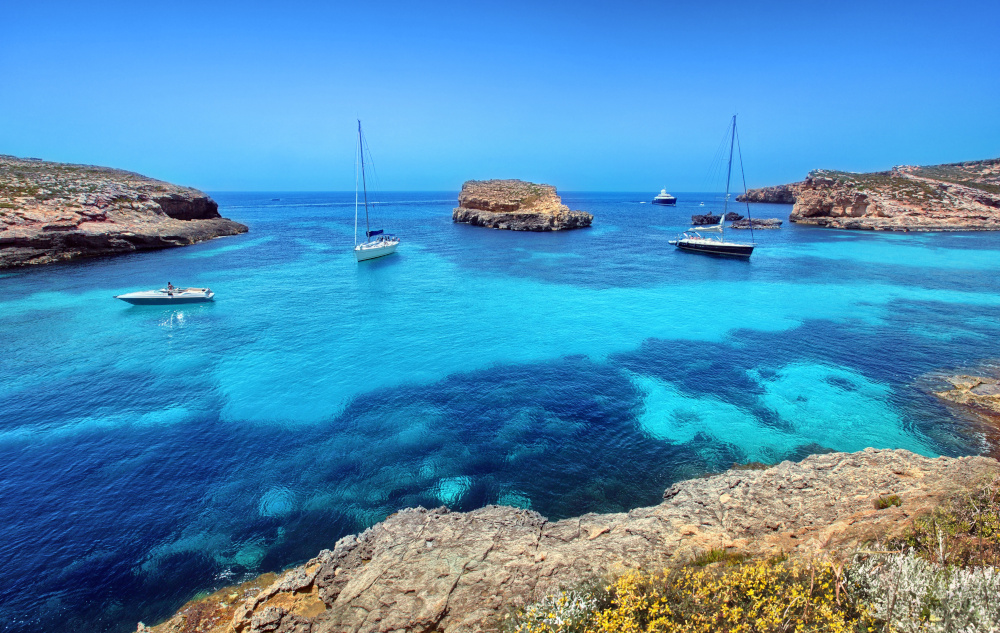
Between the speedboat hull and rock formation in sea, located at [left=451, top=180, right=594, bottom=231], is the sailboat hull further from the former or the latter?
the speedboat hull

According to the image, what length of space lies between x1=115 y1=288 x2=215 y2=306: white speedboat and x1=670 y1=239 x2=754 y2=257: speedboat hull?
5229 centimetres

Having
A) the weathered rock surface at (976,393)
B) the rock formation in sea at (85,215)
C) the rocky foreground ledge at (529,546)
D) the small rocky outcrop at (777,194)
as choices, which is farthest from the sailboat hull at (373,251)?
the small rocky outcrop at (777,194)

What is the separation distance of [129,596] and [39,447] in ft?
30.4

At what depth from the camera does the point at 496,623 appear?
7.81m

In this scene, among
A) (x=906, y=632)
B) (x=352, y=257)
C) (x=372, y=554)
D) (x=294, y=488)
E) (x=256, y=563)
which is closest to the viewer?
(x=906, y=632)

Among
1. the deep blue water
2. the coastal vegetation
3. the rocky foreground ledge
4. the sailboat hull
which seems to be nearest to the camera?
the coastal vegetation

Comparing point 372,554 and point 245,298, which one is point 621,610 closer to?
point 372,554

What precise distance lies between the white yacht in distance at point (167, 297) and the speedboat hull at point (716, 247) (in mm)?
52283

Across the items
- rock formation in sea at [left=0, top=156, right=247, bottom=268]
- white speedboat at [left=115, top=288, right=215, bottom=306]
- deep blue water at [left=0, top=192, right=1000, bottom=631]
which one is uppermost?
rock formation in sea at [left=0, top=156, right=247, bottom=268]

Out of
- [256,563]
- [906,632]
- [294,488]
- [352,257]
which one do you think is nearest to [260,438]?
[294,488]

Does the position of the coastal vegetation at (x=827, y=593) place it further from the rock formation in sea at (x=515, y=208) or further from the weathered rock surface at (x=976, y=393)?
the rock formation in sea at (x=515, y=208)

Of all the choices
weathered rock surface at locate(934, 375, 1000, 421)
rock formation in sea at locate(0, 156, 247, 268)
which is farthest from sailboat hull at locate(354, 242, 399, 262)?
weathered rock surface at locate(934, 375, 1000, 421)

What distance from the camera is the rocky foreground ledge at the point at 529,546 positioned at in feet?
27.6

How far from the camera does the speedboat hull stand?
172ft
